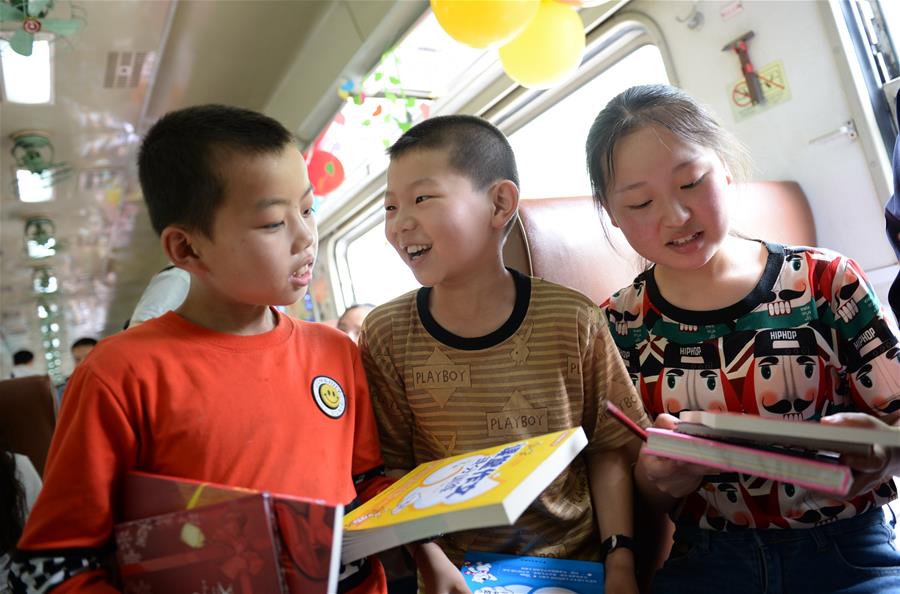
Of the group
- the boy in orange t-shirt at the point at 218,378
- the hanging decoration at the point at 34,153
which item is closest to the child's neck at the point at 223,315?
the boy in orange t-shirt at the point at 218,378

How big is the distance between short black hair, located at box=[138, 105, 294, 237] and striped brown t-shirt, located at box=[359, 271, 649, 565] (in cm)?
45

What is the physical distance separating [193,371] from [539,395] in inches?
23.8

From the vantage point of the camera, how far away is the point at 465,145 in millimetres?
1368

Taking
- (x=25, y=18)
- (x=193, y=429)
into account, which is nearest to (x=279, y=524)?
(x=193, y=429)

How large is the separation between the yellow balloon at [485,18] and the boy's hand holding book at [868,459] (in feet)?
5.43

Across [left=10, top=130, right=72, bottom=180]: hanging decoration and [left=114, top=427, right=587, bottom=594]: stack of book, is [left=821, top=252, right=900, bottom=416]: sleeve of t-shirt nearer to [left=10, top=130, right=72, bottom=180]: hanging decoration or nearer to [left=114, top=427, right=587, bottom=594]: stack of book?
[left=114, top=427, right=587, bottom=594]: stack of book

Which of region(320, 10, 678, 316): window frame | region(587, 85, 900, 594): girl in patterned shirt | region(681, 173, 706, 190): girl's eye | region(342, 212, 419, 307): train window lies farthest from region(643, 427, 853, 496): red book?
region(342, 212, 419, 307): train window

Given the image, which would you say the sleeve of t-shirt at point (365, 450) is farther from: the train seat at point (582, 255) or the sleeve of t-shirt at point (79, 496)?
the train seat at point (582, 255)

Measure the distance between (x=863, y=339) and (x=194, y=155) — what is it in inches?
44.2

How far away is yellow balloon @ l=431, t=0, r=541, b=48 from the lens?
2.13 m

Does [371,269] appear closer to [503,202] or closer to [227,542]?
[503,202]

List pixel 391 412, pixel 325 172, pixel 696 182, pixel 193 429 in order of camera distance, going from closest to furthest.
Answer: pixel 193 429
pixel 696 182
pixel 391 412
pixel 325 172

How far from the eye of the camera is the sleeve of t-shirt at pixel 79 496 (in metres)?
0.81

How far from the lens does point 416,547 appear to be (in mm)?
1089
